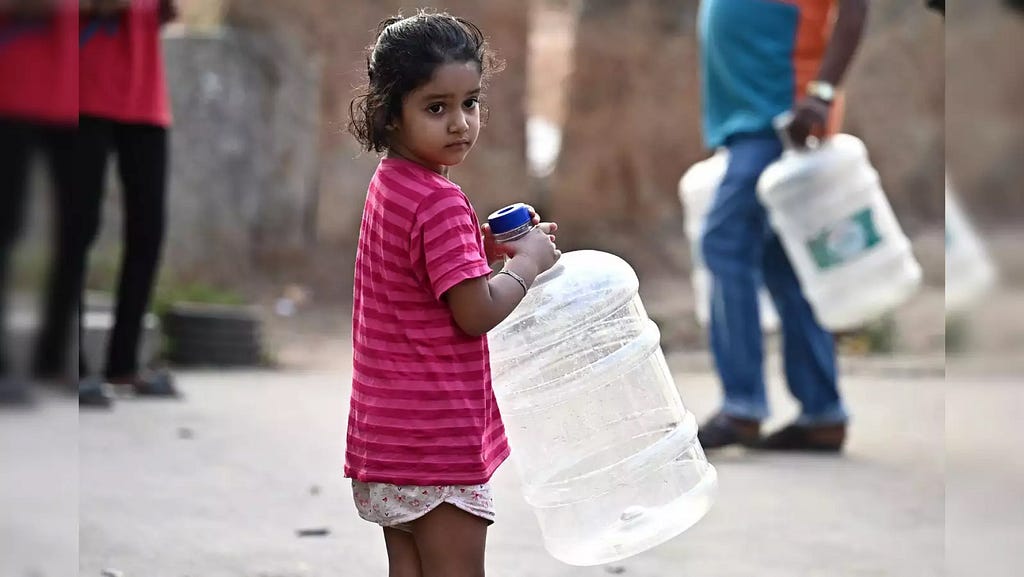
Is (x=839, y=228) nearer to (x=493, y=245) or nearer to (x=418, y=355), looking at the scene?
(x=493, y=245)

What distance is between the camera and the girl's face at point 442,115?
2145 millimetres

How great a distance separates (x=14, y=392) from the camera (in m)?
1.09

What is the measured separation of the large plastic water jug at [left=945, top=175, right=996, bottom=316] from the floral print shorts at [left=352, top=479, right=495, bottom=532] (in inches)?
37.3

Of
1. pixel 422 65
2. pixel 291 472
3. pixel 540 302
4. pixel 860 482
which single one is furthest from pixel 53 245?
pixel 860 482

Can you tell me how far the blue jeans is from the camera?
4.45 meters

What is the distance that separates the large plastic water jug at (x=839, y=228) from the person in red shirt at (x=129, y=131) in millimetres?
2092

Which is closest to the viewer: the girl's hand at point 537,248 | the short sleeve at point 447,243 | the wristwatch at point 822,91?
the short sleeve at point 447,243

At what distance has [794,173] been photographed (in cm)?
429

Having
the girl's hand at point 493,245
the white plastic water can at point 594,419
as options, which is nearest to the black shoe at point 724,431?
the white plastic water can at point 594,419

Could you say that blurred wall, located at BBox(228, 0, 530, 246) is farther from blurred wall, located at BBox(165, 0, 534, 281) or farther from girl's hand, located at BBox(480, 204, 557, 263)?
girl's hand, located at BBox(480, 204, 557, 263)

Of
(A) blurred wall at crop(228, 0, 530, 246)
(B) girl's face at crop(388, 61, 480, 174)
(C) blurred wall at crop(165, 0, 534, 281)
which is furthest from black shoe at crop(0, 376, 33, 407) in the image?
(A) blurred wall at crop(228, 0, 530, 246)

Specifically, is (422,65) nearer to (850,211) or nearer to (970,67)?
(970,67)

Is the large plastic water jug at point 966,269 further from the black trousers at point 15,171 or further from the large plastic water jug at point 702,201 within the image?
the large plastic water jug at point 702,201

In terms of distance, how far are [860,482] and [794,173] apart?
96 cm
